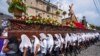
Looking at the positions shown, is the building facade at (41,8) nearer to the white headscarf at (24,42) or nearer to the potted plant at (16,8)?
the potted plant at (16,8)

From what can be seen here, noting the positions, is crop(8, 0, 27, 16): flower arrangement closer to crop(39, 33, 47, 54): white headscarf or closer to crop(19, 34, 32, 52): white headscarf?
crop(19, 34, 32, 52): white headscarf

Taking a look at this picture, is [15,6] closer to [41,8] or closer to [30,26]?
[30,26]

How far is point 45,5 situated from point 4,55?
48.7m

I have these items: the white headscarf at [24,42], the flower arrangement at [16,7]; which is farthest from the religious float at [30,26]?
the white headscarf at [24,42]

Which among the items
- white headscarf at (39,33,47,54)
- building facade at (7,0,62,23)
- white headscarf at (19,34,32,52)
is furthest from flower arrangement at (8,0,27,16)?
building facade at (7,0,62,23)

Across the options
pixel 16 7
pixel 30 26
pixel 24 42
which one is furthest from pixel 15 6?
pixel 24 42

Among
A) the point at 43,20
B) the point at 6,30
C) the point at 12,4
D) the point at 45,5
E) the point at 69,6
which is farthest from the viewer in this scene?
the point at 45,5

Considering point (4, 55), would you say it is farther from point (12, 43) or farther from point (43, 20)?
point (43, 20)

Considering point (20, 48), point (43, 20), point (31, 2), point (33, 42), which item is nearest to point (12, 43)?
point (20, 48)

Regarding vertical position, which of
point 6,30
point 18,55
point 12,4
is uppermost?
point 12,4

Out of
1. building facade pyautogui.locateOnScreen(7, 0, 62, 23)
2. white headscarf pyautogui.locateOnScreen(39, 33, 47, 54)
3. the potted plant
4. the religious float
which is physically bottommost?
white headscarf pyautogui.locateOnScreen(39, 33, 47, 54)

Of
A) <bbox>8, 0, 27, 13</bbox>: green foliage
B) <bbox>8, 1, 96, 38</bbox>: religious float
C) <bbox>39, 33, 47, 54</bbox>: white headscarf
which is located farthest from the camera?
<bbox>39, 33, 47, 54</bbox>: white headscarf

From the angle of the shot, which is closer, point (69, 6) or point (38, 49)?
point (38, 49)

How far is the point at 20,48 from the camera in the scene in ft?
29.1
